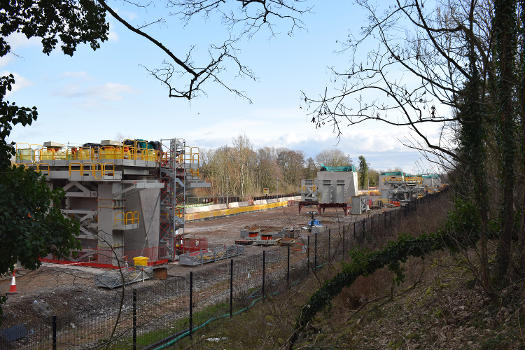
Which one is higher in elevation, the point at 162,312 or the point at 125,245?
the point at 125,245

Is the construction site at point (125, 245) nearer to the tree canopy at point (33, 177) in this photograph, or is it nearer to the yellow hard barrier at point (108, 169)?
the yellow hard barrier at point (108, 169)

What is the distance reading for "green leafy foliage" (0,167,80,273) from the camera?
6.47 m

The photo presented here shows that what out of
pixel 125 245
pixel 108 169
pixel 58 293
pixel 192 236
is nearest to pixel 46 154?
pixel 108 169

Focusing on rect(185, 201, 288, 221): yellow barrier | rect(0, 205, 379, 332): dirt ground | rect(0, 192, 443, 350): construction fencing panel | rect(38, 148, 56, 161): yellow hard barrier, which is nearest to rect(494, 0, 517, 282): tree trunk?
rect(0, 192, 443, 350): construction fencing panel

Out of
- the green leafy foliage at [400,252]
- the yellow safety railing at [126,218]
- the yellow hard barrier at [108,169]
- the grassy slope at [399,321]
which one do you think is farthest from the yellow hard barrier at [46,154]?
the green leafy foliage at [400,252]

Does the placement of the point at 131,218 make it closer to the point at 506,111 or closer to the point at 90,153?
the point at 90,153

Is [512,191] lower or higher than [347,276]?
higher

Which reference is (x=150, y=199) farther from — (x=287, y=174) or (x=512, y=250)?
(x=287, y=174)

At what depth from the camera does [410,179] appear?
6278 centimetres

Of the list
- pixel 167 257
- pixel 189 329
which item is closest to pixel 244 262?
pixel 167 257

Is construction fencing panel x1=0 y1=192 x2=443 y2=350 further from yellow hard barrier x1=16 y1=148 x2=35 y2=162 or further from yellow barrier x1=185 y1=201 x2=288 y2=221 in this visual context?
yellow barrier x1=185 y1=201 x2=288 y2=221

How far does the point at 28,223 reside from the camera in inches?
263

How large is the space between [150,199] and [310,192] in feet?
98.0

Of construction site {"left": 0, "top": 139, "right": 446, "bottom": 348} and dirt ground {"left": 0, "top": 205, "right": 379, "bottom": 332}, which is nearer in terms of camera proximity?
dirt ground {"left": 0, "top": 205, "right": 379, "bottom": 332}
